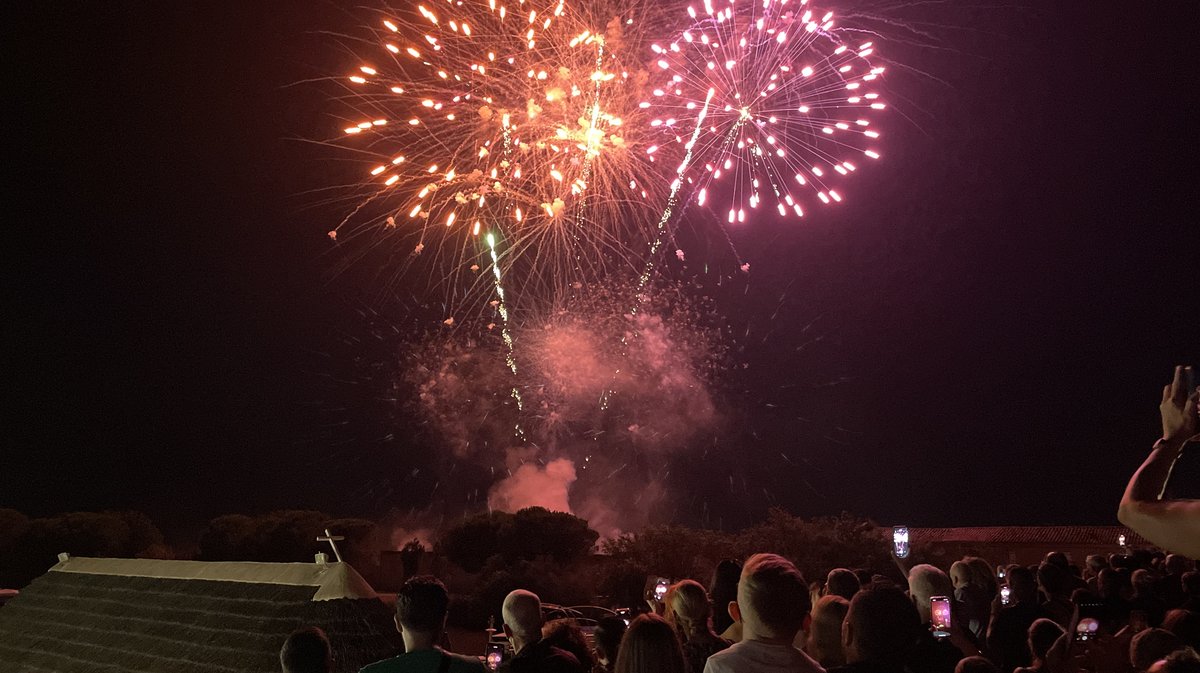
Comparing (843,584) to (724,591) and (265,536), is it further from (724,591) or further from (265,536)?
(265,536)

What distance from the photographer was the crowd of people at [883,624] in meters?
3.16

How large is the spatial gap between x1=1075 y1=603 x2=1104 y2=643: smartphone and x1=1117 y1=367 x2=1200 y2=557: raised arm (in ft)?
10.8

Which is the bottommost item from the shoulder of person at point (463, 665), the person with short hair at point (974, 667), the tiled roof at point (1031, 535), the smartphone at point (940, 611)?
the tiled roof at point (1031, 535)

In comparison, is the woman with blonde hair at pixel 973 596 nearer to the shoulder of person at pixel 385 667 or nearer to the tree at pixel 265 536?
the shoulder of person at pixel 385 667

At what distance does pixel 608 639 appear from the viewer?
4.68 m

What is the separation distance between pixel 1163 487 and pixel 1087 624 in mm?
3575

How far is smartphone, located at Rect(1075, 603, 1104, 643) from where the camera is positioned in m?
5.51

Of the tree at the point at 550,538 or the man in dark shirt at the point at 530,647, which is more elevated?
the man in dark shirt at the point at 530,647

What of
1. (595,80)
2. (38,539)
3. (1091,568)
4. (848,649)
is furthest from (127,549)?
(848,649)

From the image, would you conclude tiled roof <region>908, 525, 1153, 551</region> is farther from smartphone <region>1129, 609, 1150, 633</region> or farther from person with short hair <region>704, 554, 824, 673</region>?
person with short hair <region>704, 554, 824, 673</region>

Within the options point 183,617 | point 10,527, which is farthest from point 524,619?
point 10,527

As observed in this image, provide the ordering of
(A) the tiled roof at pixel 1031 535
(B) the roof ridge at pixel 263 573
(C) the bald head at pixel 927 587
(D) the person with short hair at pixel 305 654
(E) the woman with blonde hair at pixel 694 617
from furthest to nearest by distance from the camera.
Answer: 1. (A) the tiled roof at pixel 1031 535
2. (B) the roof ridge at pixel 263 573
3. (C) the bald head at pixel 927 587
4. (E) the woman with blonde hair at pixel 694 617
5. (D) the person with short hair at pixel 305 654

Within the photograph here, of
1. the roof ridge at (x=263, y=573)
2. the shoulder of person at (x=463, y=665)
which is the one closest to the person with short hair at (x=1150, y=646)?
the shoulder of person at (x=463, y=665)

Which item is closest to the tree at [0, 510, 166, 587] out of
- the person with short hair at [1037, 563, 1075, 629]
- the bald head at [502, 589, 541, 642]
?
the bald head at [502, 589, 541, 642]
